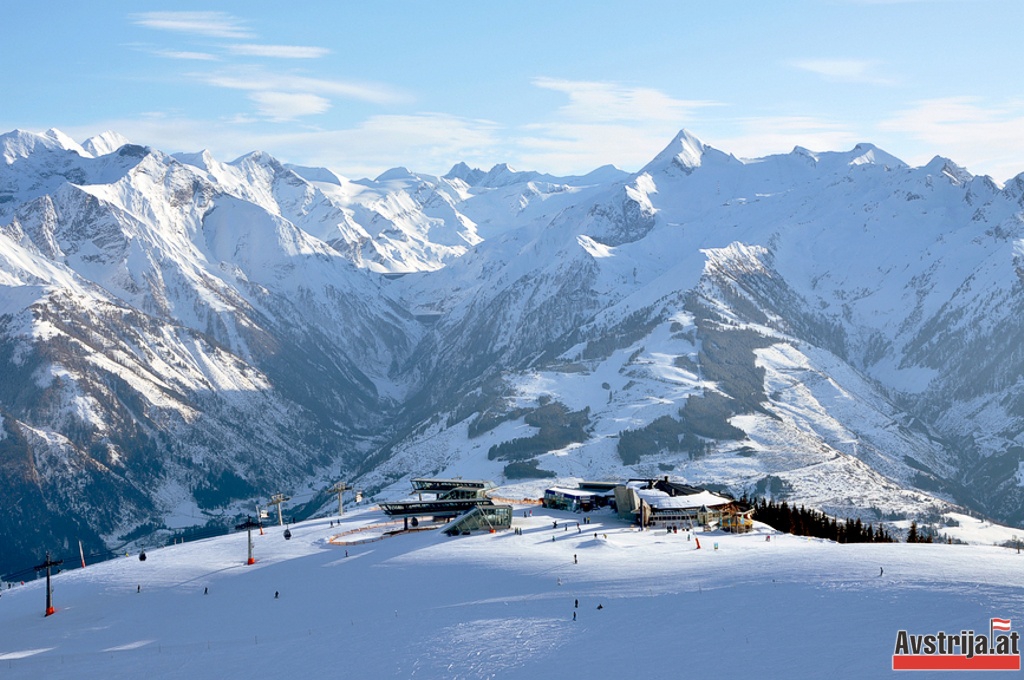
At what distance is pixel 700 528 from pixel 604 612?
186 ft

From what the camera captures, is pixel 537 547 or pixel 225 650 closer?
pixel 225 650

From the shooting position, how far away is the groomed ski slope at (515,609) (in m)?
84.2

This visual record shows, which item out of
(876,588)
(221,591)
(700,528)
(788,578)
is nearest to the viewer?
(876,588)

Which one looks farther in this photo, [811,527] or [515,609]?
[811,527]

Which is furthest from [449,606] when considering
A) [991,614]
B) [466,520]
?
[991,614]

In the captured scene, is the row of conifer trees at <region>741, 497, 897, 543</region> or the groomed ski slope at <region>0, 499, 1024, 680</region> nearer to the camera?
the groomed ski slope at <region>0, 499, 1024, 680</region>

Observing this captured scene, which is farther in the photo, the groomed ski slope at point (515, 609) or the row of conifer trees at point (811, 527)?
the row of conifer trees at point (811, 527)

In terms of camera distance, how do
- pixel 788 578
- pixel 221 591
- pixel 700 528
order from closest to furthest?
pixel 788 578, pixel 221 591, pixel 700 528

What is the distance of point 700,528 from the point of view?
151 m

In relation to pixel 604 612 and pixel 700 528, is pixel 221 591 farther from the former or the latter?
pixel 700 528

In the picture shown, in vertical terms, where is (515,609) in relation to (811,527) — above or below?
above

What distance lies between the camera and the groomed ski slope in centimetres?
8425

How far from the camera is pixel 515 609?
10225 centimetres

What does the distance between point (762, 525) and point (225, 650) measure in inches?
3278
